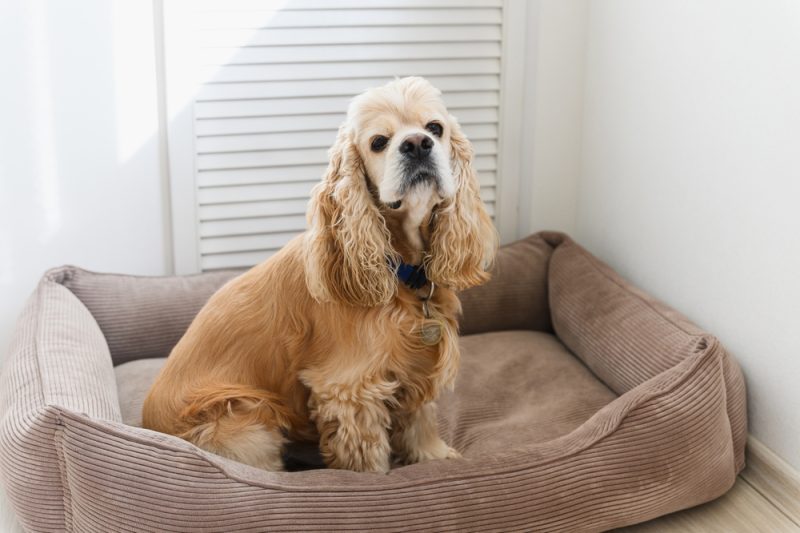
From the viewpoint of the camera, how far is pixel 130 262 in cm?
320

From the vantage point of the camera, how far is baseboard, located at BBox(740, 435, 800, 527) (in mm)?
2375

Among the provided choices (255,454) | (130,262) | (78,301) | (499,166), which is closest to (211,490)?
(255,454)

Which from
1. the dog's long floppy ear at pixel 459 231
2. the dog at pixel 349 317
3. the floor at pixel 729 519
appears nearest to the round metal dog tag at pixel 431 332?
the dog at pixel 349 317

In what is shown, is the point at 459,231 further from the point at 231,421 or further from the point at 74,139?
the point at 74,139

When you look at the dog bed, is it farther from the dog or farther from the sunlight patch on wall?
the sunlight patch on wall

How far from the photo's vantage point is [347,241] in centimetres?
211

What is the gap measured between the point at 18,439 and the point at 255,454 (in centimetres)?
53

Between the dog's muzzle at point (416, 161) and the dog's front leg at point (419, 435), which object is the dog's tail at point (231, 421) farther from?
the dog's muzzle at point (416, 161)

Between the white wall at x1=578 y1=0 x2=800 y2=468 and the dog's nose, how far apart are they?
0.95m

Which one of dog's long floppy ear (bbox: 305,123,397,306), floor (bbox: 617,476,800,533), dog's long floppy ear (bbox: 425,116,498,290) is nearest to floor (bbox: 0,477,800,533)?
floor (bbox: 617,476,800,533)

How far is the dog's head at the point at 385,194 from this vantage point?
2.04 metres

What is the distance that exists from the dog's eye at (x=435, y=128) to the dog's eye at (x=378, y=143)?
11cm

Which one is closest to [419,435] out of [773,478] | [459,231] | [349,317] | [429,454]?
[429,454]

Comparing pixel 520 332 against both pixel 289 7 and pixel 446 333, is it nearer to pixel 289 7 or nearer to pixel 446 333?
pixel 446 333
